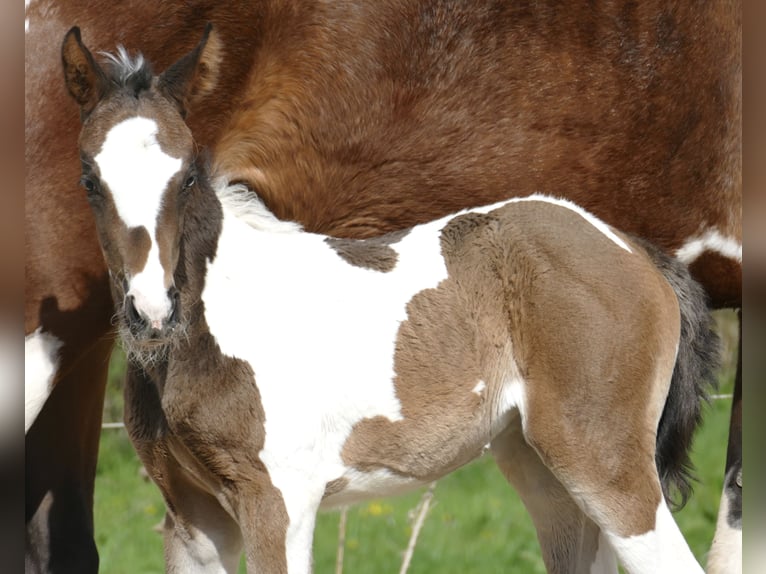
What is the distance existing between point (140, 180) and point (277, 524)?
74 cm

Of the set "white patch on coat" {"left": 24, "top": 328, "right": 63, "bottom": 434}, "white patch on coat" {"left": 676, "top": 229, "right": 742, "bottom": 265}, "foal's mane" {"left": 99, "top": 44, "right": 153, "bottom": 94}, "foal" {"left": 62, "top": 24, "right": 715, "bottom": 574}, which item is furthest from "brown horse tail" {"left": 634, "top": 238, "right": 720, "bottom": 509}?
"white patch on coat" {"left": 24, "top": 328, "right": 63, "bottom": 434}

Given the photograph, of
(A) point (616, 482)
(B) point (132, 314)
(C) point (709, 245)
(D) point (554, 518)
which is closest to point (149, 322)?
(B) point (132, 314)

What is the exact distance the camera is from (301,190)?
2.79 metres

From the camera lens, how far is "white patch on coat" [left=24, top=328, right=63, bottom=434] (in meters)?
2.58

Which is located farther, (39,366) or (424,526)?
(424,526)

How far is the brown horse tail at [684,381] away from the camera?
2.47 metres

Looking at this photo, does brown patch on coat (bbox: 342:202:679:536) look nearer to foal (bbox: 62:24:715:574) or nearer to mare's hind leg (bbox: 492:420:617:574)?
foal (bbox: 62:24:715:574)

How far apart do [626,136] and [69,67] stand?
4.85 ft

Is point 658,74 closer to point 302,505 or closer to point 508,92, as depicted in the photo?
point 508,92

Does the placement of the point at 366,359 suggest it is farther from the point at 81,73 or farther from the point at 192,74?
the point at 81,73

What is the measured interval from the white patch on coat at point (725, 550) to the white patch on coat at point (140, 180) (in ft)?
5.63

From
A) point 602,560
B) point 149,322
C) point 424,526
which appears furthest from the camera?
point 424,526

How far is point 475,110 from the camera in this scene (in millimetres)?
2801

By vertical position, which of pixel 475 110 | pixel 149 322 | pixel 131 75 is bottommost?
pixel 149 322
